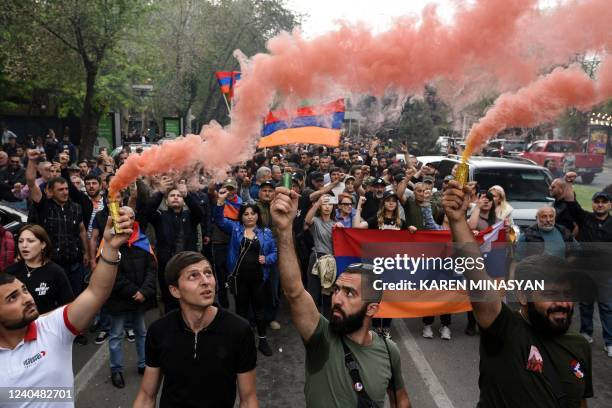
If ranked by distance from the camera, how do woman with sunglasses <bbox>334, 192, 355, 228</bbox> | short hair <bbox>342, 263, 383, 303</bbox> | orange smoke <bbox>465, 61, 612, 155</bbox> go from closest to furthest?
short hair <bbox>342, 263, 383, 303</bbox> → orange smoke <bbox>465, 61, 612, 155</bbox> → woman with sunglasses <bbox>334, 192, 355, 228</bbox>

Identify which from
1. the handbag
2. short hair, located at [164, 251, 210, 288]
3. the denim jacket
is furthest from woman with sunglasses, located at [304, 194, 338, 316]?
short hair, located at [164, 251, 210, 288]

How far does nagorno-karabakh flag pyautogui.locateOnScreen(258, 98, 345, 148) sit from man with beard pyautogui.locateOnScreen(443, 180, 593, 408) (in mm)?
4221

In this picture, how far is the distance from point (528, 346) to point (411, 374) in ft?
10.6

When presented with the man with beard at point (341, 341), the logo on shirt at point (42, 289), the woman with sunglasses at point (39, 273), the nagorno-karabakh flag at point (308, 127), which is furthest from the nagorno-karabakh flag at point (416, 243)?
the logo on shirt at point (42, 289)

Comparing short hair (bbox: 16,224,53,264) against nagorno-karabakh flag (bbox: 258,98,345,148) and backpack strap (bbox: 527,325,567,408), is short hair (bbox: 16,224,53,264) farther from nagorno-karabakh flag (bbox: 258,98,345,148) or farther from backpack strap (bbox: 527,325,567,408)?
backpack strap (bbox: 527,325,567,408)

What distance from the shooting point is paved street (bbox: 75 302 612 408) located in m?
5.12

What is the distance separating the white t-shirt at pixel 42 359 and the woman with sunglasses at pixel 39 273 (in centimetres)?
164

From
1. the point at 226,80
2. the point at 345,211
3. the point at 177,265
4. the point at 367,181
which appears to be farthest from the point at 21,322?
the point at 367,181

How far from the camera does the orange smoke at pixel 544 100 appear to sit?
3.79 m

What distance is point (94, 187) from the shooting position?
24.5 feet

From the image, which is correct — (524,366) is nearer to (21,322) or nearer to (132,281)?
(21,322)

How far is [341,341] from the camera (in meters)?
2.88

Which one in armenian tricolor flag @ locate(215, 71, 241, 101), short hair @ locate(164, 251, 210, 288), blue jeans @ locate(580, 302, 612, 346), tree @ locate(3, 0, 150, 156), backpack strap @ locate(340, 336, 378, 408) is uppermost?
tree @ locate(3, 0, 150, 156)

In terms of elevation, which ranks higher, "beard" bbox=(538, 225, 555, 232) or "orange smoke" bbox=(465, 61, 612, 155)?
"orange smoke" bbox=(465, 61, 612, 155)
